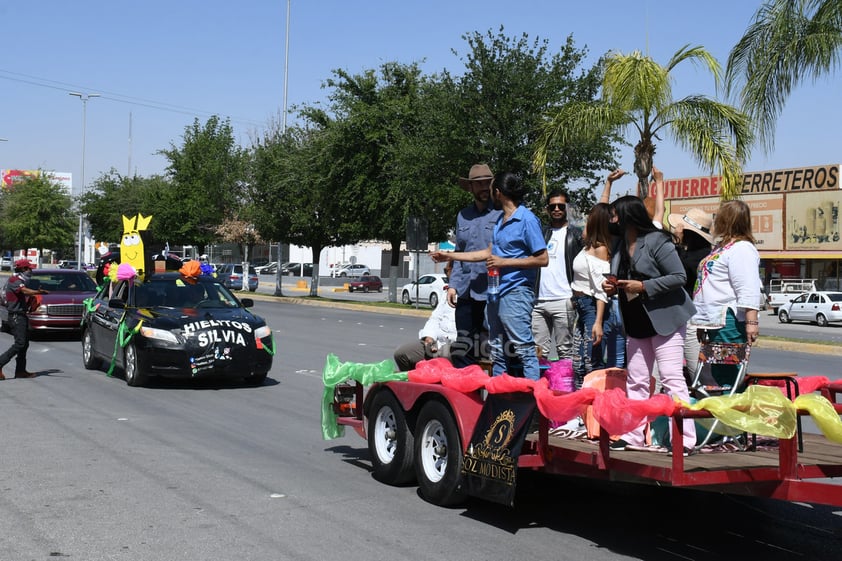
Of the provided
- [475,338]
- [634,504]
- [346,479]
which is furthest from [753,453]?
[346,479]

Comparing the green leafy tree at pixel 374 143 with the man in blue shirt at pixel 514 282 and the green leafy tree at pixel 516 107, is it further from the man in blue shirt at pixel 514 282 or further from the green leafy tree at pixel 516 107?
the man in blue shirt at pixel 514 282

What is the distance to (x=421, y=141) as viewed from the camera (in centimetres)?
3186

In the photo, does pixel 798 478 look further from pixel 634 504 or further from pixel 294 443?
pixel 294 443

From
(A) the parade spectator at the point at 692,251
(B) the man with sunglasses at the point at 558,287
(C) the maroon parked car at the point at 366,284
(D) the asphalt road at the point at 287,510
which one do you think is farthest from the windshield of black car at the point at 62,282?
(C) the maroon parked car at the point at 366,284

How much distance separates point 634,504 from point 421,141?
26.0 m

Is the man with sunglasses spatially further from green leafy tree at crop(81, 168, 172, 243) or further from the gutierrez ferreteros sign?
green leafy tree at crop(81, 168, 172, 243)

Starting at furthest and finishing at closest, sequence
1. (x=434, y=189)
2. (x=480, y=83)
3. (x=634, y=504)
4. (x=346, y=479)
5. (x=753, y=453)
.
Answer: (x=434, y=189)
(x=480, y=83)
(x=346, y=479)
(x=634, y=504)
(x=753, y=453)

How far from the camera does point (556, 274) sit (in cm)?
835

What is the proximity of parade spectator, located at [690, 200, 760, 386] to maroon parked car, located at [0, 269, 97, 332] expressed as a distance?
15471 millimetres

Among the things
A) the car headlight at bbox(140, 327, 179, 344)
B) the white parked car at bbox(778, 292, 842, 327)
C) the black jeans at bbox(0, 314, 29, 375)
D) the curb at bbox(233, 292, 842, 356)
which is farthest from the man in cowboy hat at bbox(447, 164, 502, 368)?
the white parked car at bbox(778, 292, 842, 327)

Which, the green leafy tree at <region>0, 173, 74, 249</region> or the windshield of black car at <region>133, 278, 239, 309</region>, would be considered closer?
the windshield of black car at <region>133, 278, 239, 309</region>

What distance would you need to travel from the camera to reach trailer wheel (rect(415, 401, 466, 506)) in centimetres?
612

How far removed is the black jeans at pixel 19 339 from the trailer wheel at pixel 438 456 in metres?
8.91

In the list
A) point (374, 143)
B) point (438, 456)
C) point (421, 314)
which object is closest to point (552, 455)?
point (438, 456)
